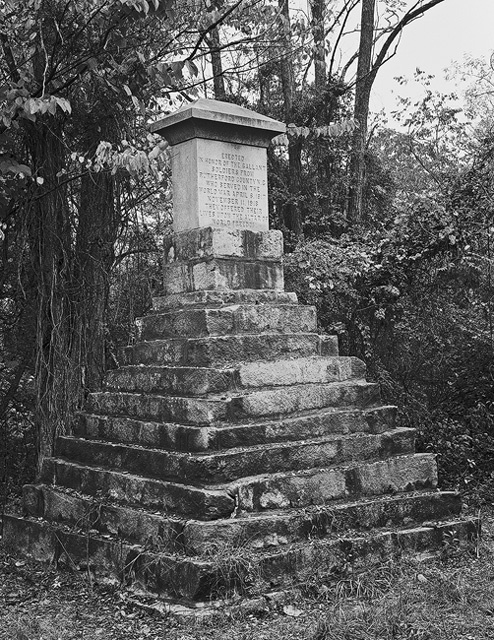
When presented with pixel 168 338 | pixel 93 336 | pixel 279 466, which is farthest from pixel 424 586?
pixel 93 336

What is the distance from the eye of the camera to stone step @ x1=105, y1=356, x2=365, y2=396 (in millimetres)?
6301

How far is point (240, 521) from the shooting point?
5.66 metres

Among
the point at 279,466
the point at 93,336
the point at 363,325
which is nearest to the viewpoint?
the point at 279,466

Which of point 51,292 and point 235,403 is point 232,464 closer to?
point 235,403

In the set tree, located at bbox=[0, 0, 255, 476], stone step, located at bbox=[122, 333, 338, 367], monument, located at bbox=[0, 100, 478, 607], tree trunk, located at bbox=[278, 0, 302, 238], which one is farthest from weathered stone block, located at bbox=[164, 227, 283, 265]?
tree trunk, located at bbox=[278, 0, 302, 238]

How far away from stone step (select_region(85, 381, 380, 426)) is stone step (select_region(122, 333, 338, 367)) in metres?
0.31

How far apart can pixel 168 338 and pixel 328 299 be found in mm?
4538

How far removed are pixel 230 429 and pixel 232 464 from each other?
0.26 m

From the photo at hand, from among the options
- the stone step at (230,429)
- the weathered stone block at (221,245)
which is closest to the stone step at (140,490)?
the stone step at (230,429)

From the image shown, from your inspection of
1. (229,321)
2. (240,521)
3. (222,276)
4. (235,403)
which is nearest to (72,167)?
(222,276)

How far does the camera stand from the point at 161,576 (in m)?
5.59

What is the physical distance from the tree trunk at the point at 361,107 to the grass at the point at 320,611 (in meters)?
9.97

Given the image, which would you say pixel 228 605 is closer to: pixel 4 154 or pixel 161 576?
pixel 161 576

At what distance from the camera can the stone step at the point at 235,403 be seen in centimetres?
613
